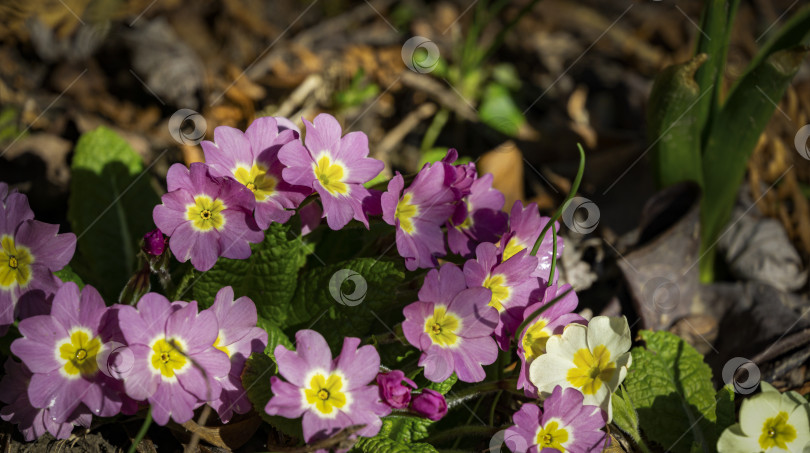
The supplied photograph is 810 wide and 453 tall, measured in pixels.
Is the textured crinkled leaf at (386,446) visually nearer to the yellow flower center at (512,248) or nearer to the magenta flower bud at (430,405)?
the magenta flower bud at (430,405)

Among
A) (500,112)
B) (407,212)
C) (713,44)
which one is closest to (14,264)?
(407,212)

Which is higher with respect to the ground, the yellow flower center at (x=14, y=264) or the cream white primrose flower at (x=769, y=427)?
the cream white primrose flower at (x=769, y=427)

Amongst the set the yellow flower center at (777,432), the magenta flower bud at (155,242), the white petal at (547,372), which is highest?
the yellow flower center at (777,432)

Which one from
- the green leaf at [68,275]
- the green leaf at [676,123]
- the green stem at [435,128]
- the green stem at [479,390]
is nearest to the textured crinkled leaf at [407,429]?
the green stem at [479,390]

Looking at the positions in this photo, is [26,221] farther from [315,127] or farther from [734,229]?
[734,229]

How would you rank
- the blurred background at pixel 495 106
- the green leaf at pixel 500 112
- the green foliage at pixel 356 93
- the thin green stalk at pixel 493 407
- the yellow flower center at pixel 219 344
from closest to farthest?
the yellow flower center at pixel 219 344
the thin green stalk at pixel 493 407
the blurred background at pixel 495 106
the green foliage at pixel 356 93
the green leaf at pixel 500 112

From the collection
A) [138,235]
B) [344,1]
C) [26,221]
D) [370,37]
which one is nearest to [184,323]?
[26,221]

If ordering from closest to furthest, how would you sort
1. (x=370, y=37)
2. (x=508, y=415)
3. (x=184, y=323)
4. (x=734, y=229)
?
1. (x=184, y=323)
2. (x=508, y=415)
3. (x=734, y=229)
4. (x=370, y=37)
